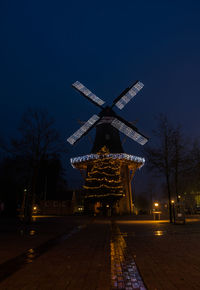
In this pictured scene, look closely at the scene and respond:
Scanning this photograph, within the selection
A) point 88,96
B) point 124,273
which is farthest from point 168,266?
point 88,96

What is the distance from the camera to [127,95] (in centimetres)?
4241

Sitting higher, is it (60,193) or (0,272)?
(60,193)

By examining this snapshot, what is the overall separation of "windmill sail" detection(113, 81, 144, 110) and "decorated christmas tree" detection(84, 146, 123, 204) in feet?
27.6

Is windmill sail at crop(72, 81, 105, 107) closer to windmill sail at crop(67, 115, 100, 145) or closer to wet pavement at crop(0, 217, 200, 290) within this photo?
windmill sail at crop(67, 115, 100, 145)

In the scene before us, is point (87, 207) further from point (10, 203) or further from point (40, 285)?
point (40, 285)

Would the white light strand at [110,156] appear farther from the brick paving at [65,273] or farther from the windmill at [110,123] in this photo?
the brick paving at [65,273]

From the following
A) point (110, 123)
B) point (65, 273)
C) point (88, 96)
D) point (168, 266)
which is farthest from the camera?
point (88, 96)

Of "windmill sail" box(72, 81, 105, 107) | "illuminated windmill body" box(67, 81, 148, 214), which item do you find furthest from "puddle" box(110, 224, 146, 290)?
"windmill sail" box(72, 81, 105, 107)

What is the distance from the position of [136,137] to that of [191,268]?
35909mm

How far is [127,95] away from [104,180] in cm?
1534

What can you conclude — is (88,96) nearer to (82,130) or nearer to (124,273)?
(82,130)

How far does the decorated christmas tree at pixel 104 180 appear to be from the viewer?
37.4 metres

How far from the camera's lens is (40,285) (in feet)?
15.4

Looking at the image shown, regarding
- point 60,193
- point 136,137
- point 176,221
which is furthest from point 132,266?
point 60,193
